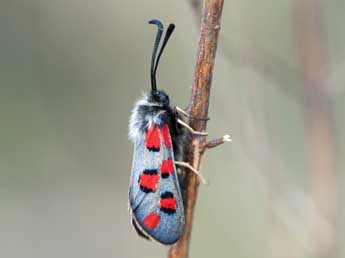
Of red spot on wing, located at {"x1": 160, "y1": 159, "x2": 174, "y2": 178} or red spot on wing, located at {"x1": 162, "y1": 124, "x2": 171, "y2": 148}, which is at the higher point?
red spot on wing, located at {"x1": 162, "y1": 124, "x2": 171, "y2": 148}

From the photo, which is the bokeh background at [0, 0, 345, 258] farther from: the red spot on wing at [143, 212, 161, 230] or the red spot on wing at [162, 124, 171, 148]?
the red spot on wing at [143, 212, 161, 230]

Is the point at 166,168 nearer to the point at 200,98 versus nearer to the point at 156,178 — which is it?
the point at 156,178

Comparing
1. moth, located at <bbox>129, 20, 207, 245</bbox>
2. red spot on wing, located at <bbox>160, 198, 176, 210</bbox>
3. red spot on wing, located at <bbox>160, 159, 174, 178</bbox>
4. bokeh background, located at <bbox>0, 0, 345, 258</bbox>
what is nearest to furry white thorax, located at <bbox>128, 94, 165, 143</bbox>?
moth, located at <bbox>129, 20, 207, 245</bbox>
